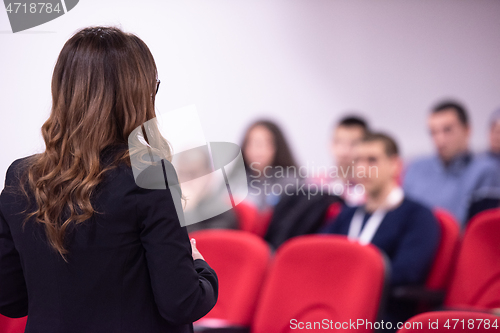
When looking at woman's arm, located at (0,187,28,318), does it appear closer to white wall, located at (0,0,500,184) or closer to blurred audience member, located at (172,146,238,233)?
blurred audience member, located at (172,146,238,233)

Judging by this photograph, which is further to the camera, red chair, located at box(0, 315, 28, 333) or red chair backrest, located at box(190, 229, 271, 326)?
red chair backrest, located at box(190, 229, 271, 326)

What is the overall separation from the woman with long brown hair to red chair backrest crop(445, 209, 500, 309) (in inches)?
53.7

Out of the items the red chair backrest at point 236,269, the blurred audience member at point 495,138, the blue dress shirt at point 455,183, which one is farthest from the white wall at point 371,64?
the red chair backrest at point 236,269

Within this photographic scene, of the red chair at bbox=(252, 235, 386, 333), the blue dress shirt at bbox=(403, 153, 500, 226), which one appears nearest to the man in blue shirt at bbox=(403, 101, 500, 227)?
the blue dress shirt at bbox=(403, 153, 500, 226)

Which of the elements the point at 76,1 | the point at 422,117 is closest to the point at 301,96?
the point at 422,117

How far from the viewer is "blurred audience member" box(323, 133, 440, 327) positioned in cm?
194

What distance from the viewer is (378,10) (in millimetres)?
4309

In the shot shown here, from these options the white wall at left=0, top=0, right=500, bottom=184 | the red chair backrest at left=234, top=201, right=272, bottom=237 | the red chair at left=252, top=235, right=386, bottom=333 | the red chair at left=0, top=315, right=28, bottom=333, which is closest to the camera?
the red chair at left=0, top=315, right=28, bottom=333

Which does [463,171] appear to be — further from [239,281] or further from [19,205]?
[19,205]

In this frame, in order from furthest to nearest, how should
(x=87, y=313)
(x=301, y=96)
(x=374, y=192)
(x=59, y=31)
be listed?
(x=301, y=96) → (x=374, y=192) → (x=59, y=31) → (x=87, y=313)

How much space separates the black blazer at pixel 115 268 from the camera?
0.78 metres

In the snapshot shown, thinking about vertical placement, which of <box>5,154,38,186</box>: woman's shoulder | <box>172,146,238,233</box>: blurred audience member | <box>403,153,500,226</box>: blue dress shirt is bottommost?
<box>403,153,500,226</box>: blue dress shirt

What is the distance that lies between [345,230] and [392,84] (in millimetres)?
2504

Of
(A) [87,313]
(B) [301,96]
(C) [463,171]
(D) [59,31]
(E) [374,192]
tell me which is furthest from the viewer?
(B) [301,96]
